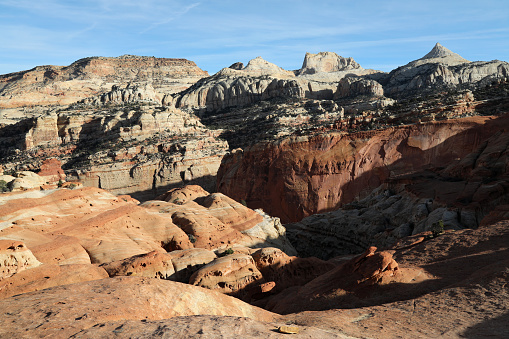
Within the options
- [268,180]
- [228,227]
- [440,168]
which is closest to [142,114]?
[268,180]

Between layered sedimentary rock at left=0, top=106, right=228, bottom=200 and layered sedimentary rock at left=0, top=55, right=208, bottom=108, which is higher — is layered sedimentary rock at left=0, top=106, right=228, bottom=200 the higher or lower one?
the lower one

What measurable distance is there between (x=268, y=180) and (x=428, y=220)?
27661mm

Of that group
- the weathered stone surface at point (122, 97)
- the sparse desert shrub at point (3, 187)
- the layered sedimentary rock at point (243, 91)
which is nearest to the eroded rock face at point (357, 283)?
the sparse desert shrub at point (3, 187)

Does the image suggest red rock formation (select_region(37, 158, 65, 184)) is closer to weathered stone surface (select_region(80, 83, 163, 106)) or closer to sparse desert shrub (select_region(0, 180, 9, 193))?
sparse desert shrub (select_region(0, 180, 9, 193))

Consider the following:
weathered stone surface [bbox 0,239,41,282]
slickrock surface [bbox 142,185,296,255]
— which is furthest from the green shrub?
weathered stone surface [bbox 0,239,41,282]

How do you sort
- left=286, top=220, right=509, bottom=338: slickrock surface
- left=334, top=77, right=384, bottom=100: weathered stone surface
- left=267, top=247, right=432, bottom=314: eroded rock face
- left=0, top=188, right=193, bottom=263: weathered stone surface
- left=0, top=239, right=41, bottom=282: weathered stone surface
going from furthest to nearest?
left=334, top=77, right=384, bottom=100: weathered stone surface
left=0, top=188, right=193, bottom=263: weathered stone surface
left=267, top=247, right=432, bottom=314: eroded rock face
left=0, top=239, right=41, bottom=282: weathered stone surface
left=286, top=220, right=509, bottom=338: slickrock surface

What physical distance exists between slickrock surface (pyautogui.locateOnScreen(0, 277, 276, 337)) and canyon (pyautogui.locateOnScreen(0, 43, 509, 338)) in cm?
7

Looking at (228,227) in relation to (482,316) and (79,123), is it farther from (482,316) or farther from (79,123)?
(79,123)

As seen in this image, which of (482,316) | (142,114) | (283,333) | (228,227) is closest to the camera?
(283,333)

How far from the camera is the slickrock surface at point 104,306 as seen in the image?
1136 cm

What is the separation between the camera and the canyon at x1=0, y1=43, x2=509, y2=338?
13.8m

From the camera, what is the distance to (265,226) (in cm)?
3894

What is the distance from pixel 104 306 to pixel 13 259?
8720 millimetres

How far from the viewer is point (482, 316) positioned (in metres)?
13.9
